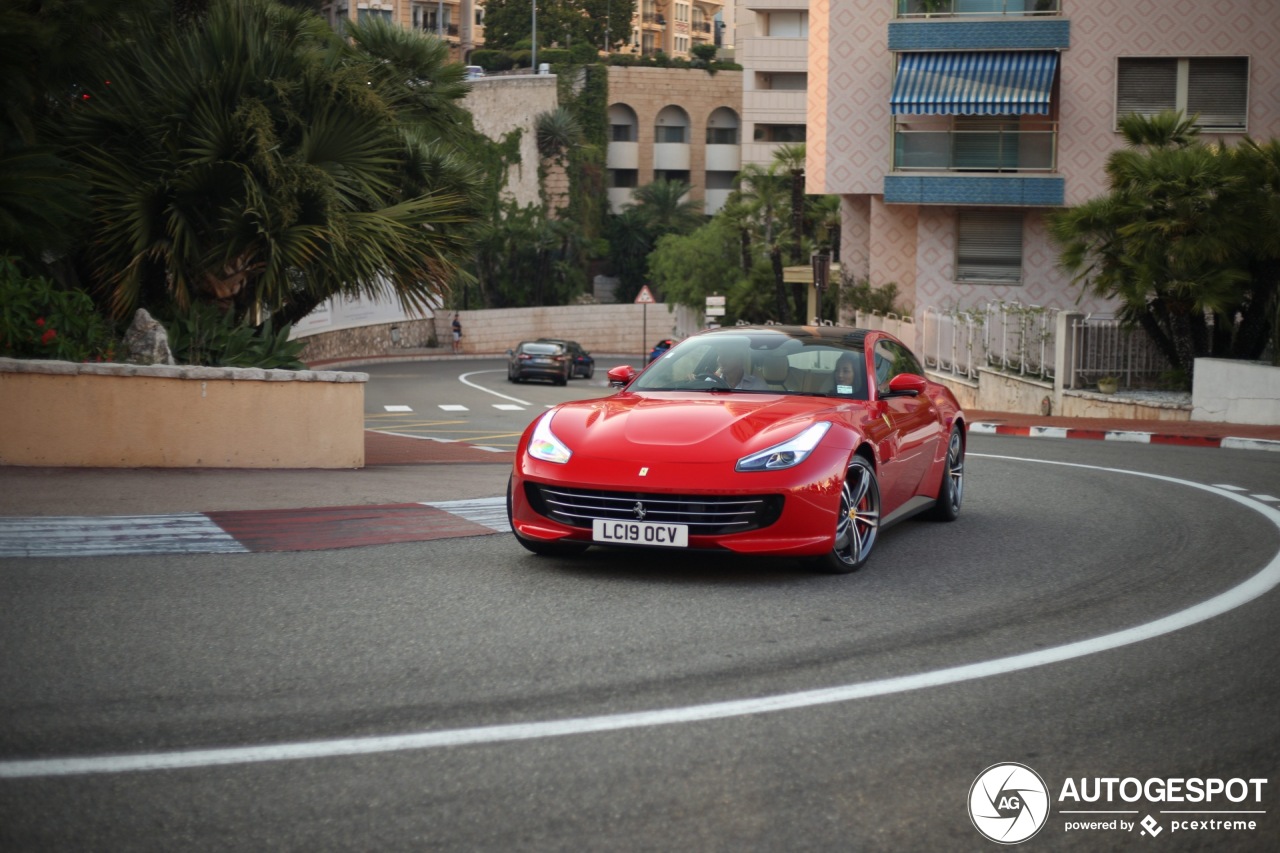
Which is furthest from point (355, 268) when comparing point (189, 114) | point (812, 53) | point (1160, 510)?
point (812, 53)

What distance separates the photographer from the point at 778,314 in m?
61.0

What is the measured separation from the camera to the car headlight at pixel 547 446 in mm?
8125

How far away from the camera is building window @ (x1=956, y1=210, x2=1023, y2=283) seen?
125ft

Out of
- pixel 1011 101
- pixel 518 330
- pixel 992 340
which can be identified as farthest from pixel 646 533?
pixel 518 330

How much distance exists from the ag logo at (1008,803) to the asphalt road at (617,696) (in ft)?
0.16

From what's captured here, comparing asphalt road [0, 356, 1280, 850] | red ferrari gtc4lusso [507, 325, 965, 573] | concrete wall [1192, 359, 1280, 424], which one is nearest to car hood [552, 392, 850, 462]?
red ferrari gtc4lusso [507, 325, 965, 573]

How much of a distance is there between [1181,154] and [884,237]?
15.5 meters

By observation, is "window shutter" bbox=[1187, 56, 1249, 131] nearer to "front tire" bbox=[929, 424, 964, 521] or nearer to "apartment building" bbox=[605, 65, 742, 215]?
"front tire" bbox=[929, 424, 964, 521]

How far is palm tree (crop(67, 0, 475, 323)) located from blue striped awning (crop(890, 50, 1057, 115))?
74.4ft

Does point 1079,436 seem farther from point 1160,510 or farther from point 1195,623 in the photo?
point 1195,623

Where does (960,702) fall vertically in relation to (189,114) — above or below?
below

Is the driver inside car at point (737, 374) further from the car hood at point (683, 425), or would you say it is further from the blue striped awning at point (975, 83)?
the blue striped awning at point (975, 83)

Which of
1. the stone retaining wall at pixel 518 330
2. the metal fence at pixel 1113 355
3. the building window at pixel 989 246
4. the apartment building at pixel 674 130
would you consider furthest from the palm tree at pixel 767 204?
the metal fence at pixel 1113 355

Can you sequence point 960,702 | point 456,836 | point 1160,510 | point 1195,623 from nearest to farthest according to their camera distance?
1. point 456,836
2. point 960,702
3. point 1195,623
4. point 1160,510
